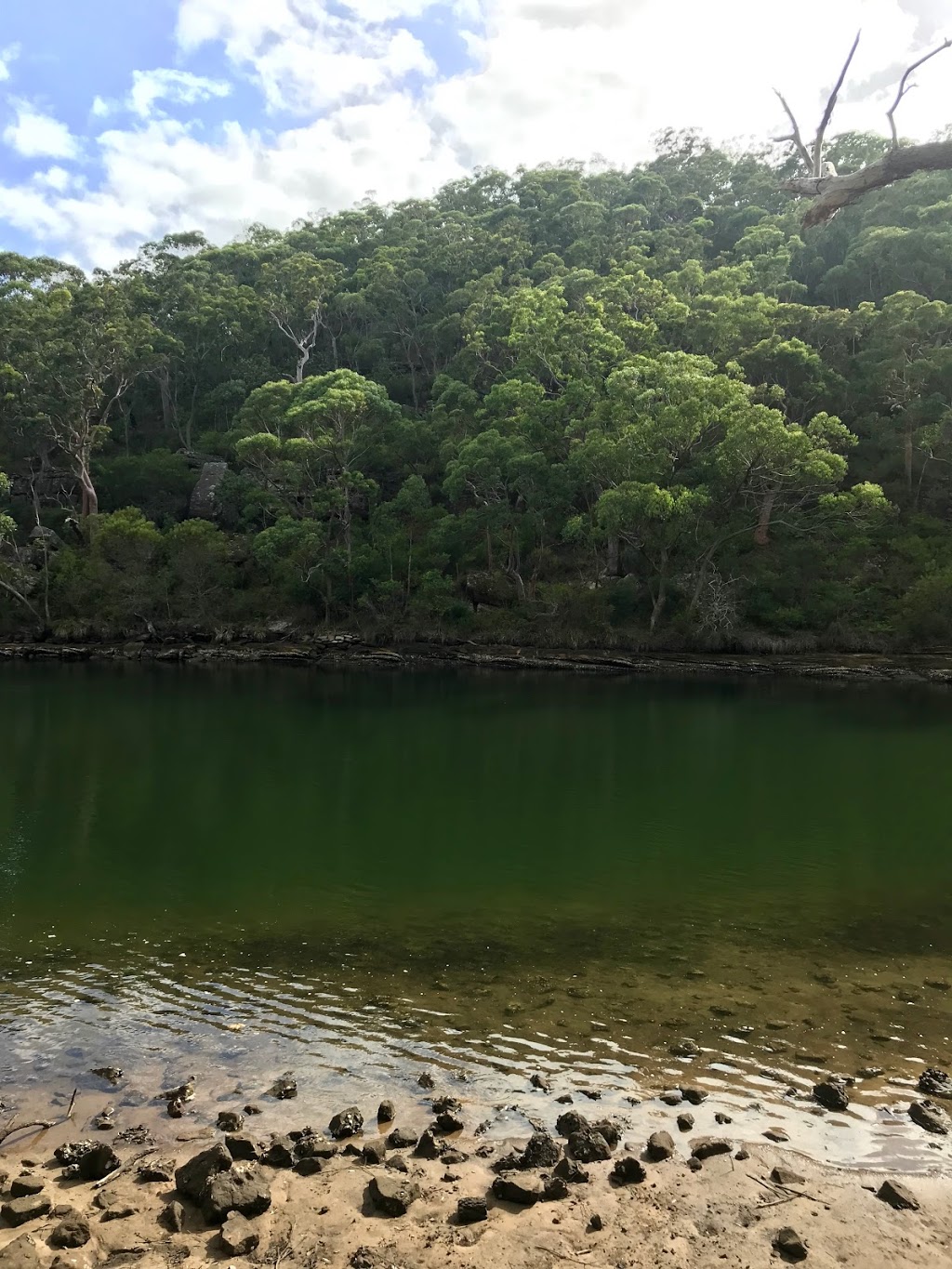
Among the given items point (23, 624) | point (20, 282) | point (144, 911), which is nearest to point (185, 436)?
point (20, 282)

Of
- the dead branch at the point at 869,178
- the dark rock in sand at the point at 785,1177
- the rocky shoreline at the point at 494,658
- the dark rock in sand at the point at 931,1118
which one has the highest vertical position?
the dead branch at the point at 869,178

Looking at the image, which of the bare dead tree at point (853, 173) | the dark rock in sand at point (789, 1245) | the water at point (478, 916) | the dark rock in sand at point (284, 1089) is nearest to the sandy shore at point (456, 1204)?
the dark rock in sand at point (789, 1245)

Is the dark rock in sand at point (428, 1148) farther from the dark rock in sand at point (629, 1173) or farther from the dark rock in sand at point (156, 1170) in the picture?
the dark rock in sand at point (156, 1170)

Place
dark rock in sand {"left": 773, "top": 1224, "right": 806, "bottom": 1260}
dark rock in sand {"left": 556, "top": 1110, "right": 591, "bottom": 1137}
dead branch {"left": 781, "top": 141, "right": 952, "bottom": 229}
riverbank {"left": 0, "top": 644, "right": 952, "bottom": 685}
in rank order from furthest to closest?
riverbank {"left": 0, "top": 644, "right": 952, "bottom": 685} < dark rock in sand {"left": 556, "top": 1110, "right": 591, "bottom": 1137} < dead branch {"left": 781, "top": 141, "right": 952, "bottom": 229} < dark rock in sand {"left": 773, "top": 1224, "right": 806, "bottom": 1260}

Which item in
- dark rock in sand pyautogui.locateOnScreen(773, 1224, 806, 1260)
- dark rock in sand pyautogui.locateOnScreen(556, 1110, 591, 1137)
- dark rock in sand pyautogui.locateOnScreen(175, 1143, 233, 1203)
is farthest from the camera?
dark rock in sand pyautogui.locateOnScreen(556, 1110, 591, 1137)

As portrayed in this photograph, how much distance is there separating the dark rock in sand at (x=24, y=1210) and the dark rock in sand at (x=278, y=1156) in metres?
1.15

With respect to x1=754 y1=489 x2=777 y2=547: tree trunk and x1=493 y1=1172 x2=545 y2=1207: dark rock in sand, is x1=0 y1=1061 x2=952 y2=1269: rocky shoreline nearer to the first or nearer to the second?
x1=493 y1=1172 x2=545 y2=1207: dark rock in sand

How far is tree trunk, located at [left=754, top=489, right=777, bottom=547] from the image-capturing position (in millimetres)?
41781

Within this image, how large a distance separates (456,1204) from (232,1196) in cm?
120

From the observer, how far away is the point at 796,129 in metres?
5.07

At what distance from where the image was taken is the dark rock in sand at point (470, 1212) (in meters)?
4.50

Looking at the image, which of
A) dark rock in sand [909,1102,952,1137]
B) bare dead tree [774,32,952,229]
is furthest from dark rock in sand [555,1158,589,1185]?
bare dead tree [774,32,952,229]

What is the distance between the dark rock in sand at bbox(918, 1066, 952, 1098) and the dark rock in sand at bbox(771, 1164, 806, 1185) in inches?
66.0

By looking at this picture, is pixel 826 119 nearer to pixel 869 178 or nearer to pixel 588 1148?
pixel 869 178
